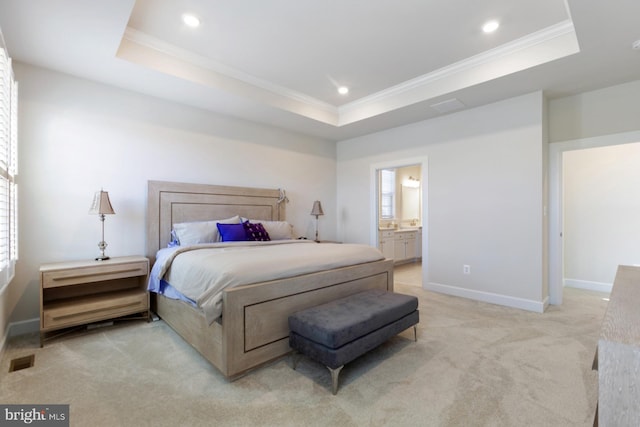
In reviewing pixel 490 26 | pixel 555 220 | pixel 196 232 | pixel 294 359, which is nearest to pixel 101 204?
pixel 196 232

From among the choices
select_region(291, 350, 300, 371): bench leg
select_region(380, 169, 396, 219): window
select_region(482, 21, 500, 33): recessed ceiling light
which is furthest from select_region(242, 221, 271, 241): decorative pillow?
select_region(380, 169, 396, 219): window

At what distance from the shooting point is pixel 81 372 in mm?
2072

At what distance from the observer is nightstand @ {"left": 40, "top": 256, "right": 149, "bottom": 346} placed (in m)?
2.50

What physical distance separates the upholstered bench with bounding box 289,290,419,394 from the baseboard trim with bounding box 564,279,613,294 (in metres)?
3.66

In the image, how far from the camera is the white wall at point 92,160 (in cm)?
278

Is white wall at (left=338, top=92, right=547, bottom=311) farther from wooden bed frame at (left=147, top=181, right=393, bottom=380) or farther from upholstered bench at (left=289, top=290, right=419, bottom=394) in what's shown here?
upholstered bench at (left=289, top=290, right=419, bottom=394)

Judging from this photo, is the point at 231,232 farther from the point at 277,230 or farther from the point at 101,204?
the point at 101,204

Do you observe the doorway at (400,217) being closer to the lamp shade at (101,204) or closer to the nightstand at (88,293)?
the nightstand at (88,293)

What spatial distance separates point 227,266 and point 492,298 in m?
3.36

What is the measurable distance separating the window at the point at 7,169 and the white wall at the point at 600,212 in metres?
6.55

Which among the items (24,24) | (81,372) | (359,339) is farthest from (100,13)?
(359,339)

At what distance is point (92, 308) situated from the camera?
2.67 meters

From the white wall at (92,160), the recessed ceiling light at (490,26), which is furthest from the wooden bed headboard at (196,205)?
the recessed ceiling light at (490,26)

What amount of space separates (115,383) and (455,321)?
9.87 ft
